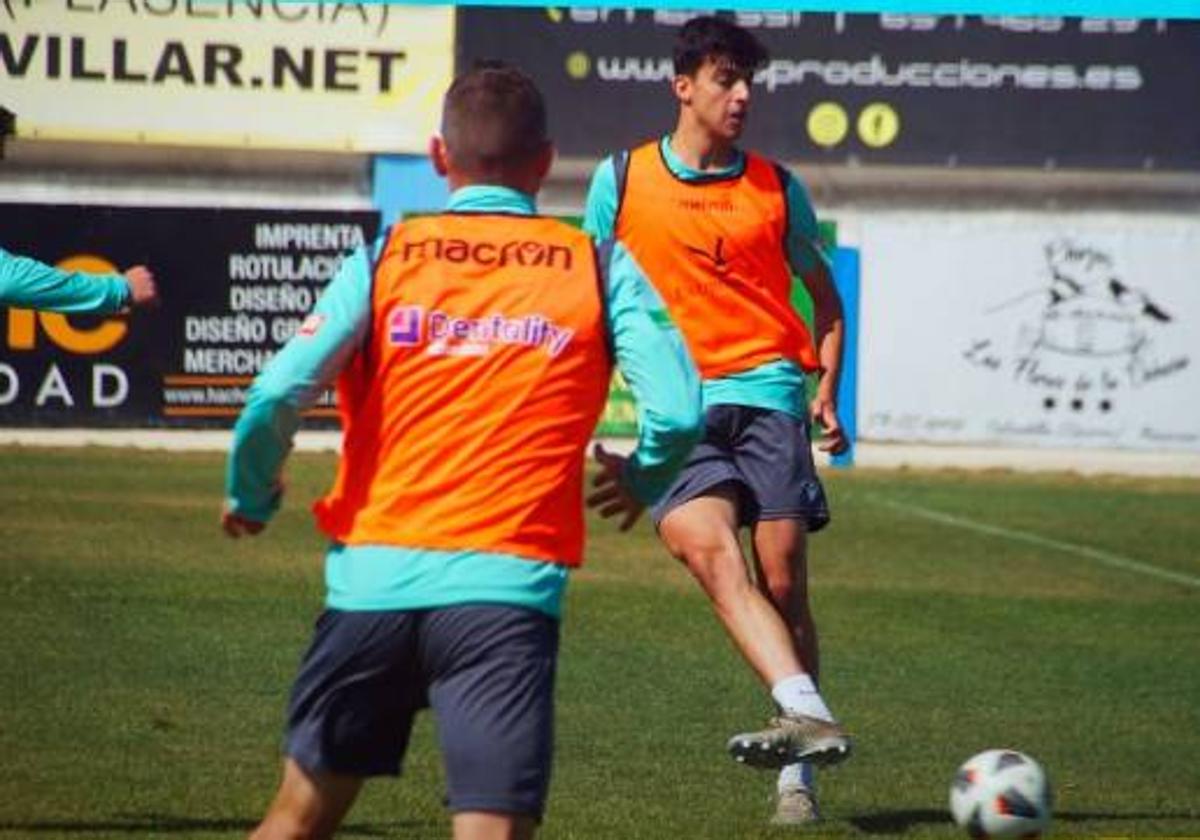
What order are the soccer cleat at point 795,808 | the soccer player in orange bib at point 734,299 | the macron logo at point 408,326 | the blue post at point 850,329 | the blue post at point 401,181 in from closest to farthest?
1. the macron logo at point 408,326
2. the soccer cleat at point 795,808
3. the soccer player in orange bib at point 734,299
4. the blue post at point 850,329
5. the blue post at point 401,181

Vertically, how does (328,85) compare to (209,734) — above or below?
above

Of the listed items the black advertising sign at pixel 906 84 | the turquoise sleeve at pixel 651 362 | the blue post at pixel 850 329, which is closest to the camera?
the turquoise sleeve at pixel 651 362

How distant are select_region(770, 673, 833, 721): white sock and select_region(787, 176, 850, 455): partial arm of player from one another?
1.05m

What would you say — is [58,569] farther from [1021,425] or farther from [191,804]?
[1021,425]

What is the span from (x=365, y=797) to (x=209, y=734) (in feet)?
4.36

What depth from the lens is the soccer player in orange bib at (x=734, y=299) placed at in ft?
29.5

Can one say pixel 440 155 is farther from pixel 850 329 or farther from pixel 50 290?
pixel 850 329

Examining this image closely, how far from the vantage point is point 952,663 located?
13422 mm

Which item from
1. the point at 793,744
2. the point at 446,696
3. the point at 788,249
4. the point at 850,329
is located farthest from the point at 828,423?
the point at 850,329

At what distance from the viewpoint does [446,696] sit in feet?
18.4

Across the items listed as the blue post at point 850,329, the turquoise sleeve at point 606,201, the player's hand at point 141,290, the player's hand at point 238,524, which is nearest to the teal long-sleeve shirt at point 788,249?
the turquoise sleeve at point 606,201

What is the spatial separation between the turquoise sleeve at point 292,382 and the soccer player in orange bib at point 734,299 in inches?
127

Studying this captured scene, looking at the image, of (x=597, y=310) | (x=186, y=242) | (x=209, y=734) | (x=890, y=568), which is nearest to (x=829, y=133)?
(x=186, y=242)

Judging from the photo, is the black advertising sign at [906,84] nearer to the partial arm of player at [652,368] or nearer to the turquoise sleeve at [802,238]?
the turquoise sleeve at [802,238]
